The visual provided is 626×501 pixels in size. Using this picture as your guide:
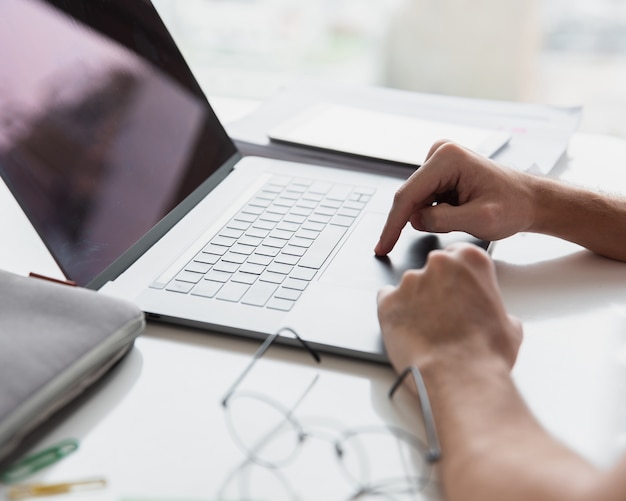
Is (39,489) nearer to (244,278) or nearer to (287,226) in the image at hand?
(244,278)

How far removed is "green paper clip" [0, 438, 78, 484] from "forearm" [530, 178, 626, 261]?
621 mm

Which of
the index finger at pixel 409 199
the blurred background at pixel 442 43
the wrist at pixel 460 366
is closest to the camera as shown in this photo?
the wrist at pixel 460 366

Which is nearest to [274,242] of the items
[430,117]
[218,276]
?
[218,276]

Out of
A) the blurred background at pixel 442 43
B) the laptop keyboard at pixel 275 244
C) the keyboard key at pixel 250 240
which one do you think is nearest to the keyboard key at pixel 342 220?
the laptop keyboard at pixel 275 244

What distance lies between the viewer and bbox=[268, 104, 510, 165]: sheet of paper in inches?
45.5

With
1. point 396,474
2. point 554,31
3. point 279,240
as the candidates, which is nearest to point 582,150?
point 279,240

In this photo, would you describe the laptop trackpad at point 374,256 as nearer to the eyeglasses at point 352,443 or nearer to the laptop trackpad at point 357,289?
the laptop trackpad at point 357,289

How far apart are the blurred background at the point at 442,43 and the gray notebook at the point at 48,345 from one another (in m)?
1.72

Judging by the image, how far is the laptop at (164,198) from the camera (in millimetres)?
768

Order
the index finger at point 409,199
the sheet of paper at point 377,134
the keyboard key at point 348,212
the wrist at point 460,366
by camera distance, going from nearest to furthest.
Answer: the wrist at point 460,366 → the index finger at point 409,199 → the keyboard key at point 348,212 → the sheet of paper at point 377,134

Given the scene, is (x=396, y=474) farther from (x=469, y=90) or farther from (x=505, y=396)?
(x=469, y=90)

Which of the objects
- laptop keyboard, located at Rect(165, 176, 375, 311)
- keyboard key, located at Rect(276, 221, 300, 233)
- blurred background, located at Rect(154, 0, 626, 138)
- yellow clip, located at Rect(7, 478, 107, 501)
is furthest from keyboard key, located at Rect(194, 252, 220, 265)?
blurred background, located at Rect(154, 0, 626, 138)

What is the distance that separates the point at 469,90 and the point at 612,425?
68.3 inches

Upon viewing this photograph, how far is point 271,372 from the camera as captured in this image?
69 cm
